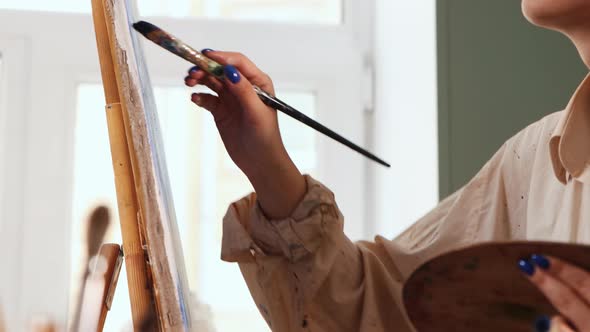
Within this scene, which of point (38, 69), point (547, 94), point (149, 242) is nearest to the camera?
point (149, 242)

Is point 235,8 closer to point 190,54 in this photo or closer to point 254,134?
point 254,134

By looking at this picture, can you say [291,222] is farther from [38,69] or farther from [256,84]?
[38,69]

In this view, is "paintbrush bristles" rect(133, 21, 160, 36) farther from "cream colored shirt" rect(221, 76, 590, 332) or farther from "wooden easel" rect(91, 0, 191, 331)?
"cream colored shirt" rect(221, 76, 590, 332)

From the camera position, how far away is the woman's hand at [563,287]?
1.64 feet

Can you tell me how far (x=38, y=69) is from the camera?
192 cm

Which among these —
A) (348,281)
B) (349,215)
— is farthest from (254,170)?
(349,215)

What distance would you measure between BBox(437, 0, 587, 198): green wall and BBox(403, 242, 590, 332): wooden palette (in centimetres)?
116

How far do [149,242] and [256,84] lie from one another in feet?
1.11

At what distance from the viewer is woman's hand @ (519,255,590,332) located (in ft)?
1.64

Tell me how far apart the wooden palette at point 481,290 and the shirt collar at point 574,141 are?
40 centimetres

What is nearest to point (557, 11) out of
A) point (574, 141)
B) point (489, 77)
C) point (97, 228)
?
point (574, 141)

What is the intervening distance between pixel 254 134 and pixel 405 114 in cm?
107

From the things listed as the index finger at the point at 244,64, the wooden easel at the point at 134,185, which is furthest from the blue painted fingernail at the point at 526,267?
the index finger at the point at 244,64

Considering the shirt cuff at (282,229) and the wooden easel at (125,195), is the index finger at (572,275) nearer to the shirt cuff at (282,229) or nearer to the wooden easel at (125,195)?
the wooden easel at (125,195)
